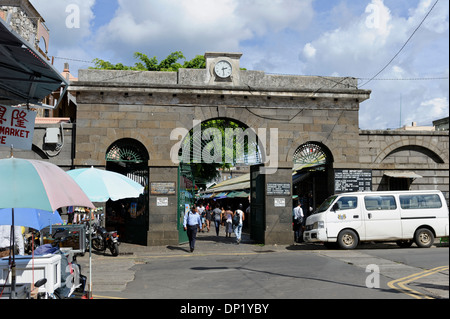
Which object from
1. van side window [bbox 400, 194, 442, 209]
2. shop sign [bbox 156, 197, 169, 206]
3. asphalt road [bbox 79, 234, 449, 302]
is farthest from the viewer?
shop sign [bbox 156, 197, 169, 206]

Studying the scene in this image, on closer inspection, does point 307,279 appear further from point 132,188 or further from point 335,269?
point 132,188

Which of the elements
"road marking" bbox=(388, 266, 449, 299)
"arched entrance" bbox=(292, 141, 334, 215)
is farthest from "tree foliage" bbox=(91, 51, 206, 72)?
"road marking" bbox=(388, 266, 449, 299)

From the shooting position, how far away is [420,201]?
54.6 ft

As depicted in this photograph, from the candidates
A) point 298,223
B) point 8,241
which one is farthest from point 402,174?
point 8,241

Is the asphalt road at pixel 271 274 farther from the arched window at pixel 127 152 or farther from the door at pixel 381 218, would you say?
the arched window at pixel 127 152

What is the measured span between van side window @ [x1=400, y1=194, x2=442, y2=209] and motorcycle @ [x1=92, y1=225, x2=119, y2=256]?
10221 millimetres

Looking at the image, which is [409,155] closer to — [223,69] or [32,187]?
[223,69]

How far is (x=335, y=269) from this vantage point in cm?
1137

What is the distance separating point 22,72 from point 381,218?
13.1 meters

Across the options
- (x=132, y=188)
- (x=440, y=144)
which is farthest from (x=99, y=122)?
(x=440, y=144)

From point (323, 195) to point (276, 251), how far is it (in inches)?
203

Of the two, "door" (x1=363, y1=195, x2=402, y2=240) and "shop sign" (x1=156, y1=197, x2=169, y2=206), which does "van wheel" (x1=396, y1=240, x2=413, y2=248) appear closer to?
"door" (x1=363, y1=195, x2=402, y2=240)

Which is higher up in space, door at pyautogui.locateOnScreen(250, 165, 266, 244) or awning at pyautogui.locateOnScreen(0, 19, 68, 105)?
awning at pyautogui.locateOnScreen(0, 19, 68, 105)

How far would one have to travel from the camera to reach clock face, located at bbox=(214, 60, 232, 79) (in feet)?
59.5
